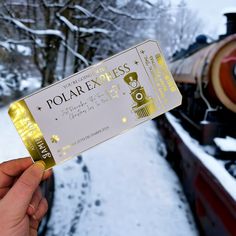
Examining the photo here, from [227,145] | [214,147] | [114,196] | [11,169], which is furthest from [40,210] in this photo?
[114,196]

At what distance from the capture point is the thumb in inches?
38.9

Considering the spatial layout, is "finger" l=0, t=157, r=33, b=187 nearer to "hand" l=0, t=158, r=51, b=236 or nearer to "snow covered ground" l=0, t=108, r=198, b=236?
"hand" l=0, t=158, r=51, b=236

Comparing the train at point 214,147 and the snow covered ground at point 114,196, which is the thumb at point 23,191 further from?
the snow covered ground at point 114,196

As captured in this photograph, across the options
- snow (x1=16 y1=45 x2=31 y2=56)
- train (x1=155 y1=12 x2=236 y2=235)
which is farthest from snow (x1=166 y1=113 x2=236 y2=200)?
snow (x1=16 y1=45 x2=31 y2=56)

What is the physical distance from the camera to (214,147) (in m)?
3.44

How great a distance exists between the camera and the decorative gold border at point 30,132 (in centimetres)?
103

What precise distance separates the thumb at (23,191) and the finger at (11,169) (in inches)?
4.4

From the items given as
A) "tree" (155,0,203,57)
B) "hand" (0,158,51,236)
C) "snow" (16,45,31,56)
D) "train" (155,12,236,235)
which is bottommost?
"tree" (155,0,203,57)

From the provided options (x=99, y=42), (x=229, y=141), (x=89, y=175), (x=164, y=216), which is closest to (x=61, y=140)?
(x=229, y=141)

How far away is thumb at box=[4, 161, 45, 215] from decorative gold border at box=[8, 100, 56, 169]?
0.14 ft

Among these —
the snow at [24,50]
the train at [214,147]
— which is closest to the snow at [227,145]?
the train at [214,147]

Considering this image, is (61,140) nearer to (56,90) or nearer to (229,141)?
(56,90)

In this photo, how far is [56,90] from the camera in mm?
1049

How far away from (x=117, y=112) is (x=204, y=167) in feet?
6.59
